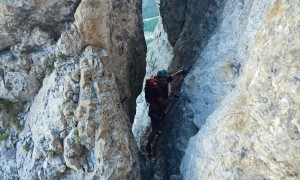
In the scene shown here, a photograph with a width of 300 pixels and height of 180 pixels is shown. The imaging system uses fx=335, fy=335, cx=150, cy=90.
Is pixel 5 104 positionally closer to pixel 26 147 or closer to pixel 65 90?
pixel 26 147

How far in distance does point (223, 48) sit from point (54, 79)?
5.10 metres

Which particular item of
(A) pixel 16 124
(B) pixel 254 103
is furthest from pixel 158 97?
(B) pixel 254 103

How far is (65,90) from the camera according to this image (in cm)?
920

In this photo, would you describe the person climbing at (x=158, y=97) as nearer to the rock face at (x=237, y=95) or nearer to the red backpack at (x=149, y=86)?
the red backpack at (x=149, y=86)

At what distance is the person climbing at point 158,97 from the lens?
452 inches

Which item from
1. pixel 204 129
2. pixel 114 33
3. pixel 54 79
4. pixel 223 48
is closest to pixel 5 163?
pixel 54 79

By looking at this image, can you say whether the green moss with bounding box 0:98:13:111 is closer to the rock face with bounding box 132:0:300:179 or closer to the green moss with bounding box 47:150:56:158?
the green moss with bounding box 47:150:56:158

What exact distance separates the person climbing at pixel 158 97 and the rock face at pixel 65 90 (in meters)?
0.95

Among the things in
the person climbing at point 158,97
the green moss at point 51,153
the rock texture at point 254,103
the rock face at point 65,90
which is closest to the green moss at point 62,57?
the rock face at point 65,90

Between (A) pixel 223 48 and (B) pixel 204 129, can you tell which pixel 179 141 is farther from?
(A) pixel 223 48

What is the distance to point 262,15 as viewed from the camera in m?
8.04

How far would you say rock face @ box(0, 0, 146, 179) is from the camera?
8.90 m

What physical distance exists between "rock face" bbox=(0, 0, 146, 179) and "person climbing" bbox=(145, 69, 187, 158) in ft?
3.12

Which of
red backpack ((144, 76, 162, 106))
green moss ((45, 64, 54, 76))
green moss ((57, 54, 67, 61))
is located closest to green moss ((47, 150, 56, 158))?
green moss ((45, 64, 54, 76))
